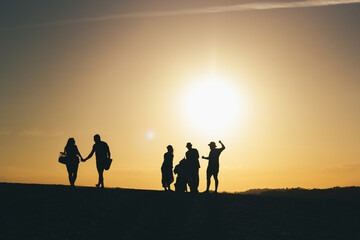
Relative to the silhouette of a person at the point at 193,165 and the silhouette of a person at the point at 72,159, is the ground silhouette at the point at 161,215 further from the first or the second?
the silhouette of a person at the point at 193,165

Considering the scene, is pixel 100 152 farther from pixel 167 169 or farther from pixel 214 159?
pixel 214 159

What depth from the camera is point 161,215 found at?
59.1 ft

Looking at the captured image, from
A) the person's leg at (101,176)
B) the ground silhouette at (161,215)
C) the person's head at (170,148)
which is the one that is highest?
the person's head at (170,148)

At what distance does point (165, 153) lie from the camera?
25.1m

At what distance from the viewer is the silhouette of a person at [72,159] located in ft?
71.2

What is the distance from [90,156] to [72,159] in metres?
1.03

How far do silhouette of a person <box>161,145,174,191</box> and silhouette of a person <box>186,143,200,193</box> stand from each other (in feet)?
3.22

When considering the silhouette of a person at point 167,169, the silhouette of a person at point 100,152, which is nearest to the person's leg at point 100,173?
the silhouette of a person at point 100,152

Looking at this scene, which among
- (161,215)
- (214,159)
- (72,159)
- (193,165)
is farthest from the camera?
(193,165)

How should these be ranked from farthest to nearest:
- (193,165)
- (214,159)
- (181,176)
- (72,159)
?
(181,176)
(193,165)
(214,159)
(72,159)

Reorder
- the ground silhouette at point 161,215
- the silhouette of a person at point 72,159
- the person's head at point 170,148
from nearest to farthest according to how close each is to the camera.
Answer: the ground silhouette at point 161,215 → the silhouette of a person at point 72,159 → the person's head at point 170,148

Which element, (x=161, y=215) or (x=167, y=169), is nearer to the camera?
(x=161, y=215)

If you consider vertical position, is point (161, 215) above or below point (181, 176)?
below

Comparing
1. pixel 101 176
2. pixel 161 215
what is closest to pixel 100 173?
pixel 101 176
